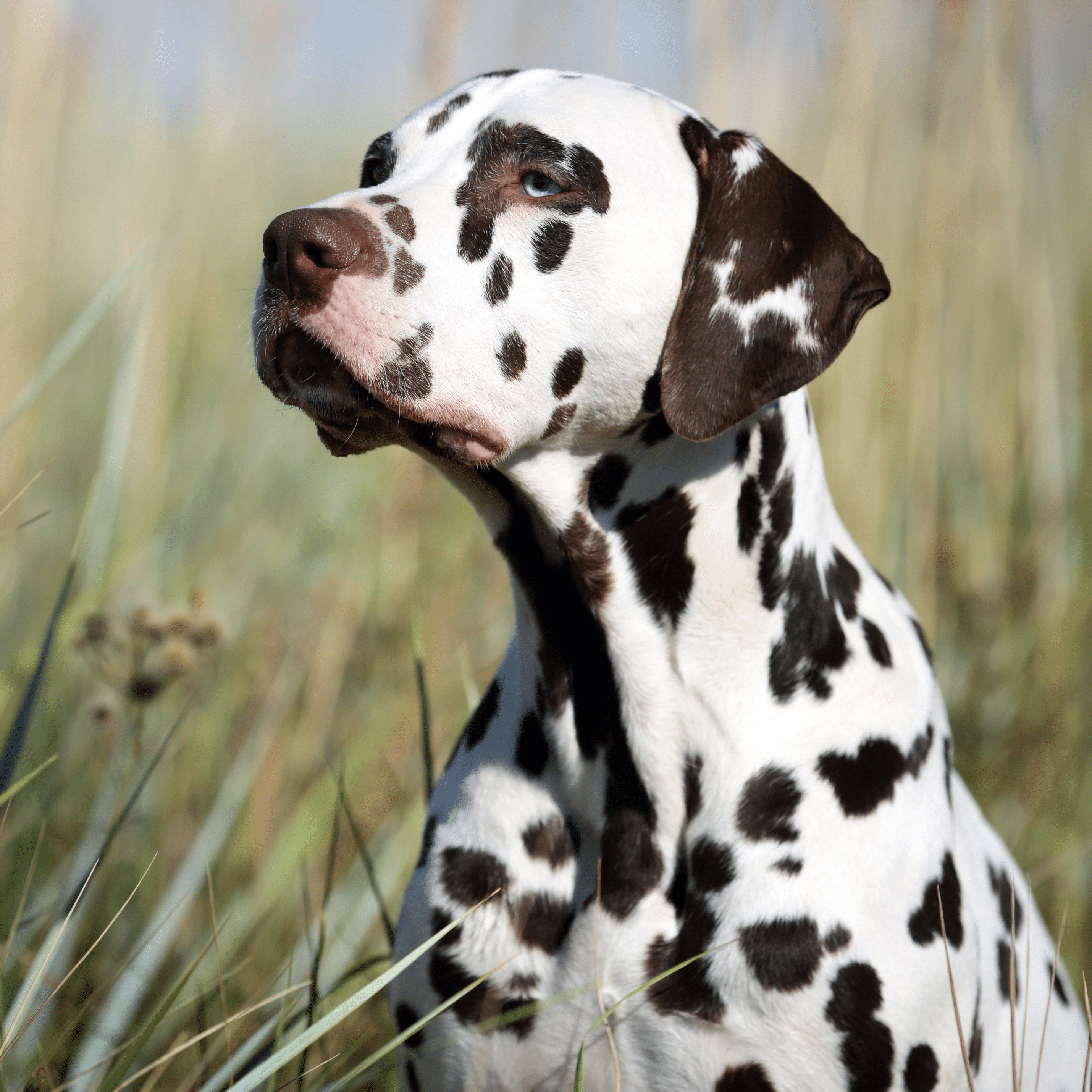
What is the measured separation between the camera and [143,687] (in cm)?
206

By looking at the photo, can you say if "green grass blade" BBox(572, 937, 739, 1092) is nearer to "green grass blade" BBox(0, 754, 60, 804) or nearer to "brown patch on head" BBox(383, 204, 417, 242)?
"green grass blade" BBox(0, 754, 60, 804)

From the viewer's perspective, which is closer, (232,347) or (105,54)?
(105,54)

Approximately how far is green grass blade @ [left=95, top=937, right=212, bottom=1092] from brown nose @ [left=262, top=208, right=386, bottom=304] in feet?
2.95

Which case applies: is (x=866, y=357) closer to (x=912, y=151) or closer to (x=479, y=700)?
(x=912, y=151)

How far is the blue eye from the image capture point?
1.82m

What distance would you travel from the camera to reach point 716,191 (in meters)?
1.85

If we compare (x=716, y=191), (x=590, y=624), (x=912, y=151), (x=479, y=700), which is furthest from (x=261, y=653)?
(x=912, y=151)

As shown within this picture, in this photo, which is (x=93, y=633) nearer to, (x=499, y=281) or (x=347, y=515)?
(x=499, y=281)

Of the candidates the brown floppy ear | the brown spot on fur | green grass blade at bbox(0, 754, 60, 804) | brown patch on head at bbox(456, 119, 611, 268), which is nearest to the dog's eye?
brown patch on head at bbox(456, 119, 611, 268)

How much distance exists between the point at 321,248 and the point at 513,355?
32cm

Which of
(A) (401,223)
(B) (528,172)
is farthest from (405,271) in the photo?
(B) (528,172)

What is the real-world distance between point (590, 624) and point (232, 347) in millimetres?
2868

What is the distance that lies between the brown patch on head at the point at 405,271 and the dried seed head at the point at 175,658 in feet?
2.84

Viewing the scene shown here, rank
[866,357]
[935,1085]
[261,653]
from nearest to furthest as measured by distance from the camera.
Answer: [935,1085]
[261,653]
[866,357]
